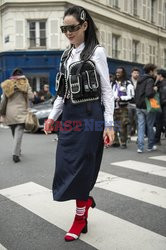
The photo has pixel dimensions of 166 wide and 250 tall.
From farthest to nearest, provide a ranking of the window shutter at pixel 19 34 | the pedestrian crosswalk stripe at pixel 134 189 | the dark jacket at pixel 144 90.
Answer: the window shutter at pixel 19 34 < the dark jacket at pixel 144 90 < the pedestrian crosswalk stripe at pixel 134 189

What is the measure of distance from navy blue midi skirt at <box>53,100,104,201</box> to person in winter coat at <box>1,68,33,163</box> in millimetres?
3737

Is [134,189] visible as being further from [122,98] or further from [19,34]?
[19,34]

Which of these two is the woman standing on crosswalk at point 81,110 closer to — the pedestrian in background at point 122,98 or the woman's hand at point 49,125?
the woman's hand at point 49,125

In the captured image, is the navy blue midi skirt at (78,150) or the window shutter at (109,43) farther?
the window shutter at (109,43)

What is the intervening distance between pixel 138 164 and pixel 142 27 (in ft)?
75.1

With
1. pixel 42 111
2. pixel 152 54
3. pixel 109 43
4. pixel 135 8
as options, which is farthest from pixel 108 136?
pixel 152 54

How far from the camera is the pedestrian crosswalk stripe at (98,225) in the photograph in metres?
2.81

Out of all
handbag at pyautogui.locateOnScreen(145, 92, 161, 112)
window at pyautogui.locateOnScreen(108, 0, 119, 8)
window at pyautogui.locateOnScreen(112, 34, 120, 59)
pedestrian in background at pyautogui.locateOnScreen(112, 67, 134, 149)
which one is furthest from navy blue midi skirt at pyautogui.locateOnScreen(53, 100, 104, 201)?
window at pyautogui.locateOnScreen(108, 0, 119, 8)

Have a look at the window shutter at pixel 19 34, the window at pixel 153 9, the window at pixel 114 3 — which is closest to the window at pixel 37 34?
the window shutter at pixel 19 34

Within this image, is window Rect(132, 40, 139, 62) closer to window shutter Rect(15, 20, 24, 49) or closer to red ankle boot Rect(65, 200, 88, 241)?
window shutter Rect(15, 20, 24, 49)

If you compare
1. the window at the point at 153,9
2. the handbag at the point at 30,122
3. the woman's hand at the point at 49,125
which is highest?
the window at the point at 153,9

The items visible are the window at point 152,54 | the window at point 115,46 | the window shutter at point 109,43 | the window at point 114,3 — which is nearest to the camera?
the window shutter at point 109,43

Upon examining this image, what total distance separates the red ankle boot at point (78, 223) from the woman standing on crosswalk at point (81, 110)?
12 millimetres

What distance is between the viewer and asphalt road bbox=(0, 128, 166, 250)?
2.86 metres
